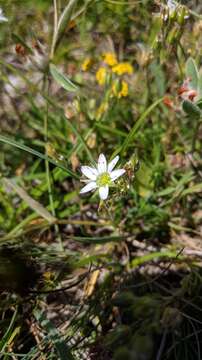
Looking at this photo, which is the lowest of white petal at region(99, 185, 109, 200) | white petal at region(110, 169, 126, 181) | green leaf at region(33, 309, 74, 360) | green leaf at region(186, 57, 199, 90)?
green leaf at region(33, 309, 74, 360)

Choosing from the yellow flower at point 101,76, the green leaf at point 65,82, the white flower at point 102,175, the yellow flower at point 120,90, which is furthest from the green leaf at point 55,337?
the yellow flower at point 101,76

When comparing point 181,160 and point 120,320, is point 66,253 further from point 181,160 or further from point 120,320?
point 181,160

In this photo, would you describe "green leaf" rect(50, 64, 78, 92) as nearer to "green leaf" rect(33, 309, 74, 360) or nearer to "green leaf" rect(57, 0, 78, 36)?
"green leaf" rect(57, 0, 78, 36)

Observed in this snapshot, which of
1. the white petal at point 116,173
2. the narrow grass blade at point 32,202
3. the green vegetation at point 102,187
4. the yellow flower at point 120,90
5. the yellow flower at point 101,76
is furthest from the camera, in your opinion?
the yellow flower at point 101,76

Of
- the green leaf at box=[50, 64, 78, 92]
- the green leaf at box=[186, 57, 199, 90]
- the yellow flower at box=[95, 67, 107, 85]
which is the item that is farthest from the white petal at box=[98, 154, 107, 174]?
the yellow flower at box=[95, 67, 107, 85]

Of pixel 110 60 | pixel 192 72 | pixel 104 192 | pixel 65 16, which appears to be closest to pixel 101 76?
pixel 110 60

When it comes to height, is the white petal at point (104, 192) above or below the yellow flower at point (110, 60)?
below

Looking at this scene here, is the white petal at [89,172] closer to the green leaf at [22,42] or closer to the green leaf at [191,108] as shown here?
the green leaf at [191,108]

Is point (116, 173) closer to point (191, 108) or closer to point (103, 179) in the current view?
point (103, 179)
